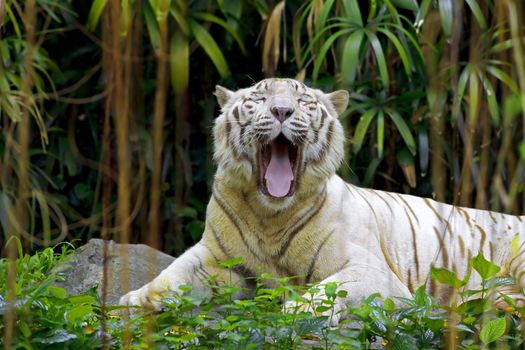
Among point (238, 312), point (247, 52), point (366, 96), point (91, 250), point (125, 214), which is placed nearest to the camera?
point (125, 214)

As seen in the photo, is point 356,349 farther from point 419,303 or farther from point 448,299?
point 448,299

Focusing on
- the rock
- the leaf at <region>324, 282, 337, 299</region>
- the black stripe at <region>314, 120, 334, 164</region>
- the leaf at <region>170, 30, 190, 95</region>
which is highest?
the leaf at <region>170, 30, 190, 95</region>

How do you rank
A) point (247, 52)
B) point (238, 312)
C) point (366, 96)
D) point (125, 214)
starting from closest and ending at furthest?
point (125, 214), point (238, 312), point (366, 96), point (247, 52)

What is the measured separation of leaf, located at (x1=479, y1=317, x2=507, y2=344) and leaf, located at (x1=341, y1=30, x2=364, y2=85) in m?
2.40

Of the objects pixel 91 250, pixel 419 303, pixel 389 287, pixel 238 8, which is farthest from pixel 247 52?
pixel 419 303

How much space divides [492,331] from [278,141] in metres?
1.36

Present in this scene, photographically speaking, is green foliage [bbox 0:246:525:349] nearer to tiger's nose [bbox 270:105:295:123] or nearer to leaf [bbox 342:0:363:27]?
tiger's nose [bbox 270:105:295:123]

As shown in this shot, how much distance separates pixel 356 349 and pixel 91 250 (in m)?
1.74

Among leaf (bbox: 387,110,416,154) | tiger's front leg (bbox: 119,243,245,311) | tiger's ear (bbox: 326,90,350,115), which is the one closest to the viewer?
tiger's front leg (bbox: 119,243,245,311)

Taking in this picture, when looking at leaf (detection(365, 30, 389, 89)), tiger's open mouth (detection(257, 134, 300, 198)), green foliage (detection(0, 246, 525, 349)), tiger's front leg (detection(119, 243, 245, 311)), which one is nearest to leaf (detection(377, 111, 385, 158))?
leaf (detection(365, 30, 389, 89))

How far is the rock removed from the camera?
348cm

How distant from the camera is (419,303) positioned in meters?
2.69

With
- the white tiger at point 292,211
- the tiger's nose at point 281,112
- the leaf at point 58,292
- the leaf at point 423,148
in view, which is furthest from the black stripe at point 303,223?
the leaf at point 423,148

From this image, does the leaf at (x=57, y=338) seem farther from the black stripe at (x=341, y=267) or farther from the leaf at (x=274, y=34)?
the leaf at (x=274, y=34)
